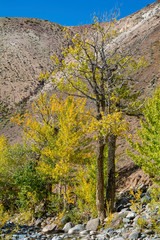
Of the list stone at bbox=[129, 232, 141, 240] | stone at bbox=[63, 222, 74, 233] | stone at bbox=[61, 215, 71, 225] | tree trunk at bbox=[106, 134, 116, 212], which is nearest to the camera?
stone at bbox=[129, 232, 141, 240]

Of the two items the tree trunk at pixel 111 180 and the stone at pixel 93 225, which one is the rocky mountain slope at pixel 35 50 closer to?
the tree trunk at pixel 111 180

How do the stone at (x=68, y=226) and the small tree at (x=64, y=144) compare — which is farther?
the small tree at (x=64, y=144)

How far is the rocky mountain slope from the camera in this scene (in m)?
33.2

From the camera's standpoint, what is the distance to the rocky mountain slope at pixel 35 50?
33250mm

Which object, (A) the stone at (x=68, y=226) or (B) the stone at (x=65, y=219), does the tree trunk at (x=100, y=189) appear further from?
(B) the stone at (x=65, y=219)

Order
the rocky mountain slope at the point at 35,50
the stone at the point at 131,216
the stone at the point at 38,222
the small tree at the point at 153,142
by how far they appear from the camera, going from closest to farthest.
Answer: the small tree at the point at 153,142, the stone at the point at 131,216, the stone at the point at 38,222, the rocky mountain slope at the point at 35,50

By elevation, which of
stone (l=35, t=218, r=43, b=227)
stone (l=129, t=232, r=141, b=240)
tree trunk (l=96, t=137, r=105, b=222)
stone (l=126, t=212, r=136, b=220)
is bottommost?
stone (l=35, t=218, r=43, b=227)

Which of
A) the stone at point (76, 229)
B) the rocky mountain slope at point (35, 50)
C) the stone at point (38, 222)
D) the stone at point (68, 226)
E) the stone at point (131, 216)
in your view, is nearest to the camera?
the stone at point (131, 216)

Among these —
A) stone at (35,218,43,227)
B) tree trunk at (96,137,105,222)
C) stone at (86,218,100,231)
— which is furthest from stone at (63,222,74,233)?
stone at (35,218,43,227)

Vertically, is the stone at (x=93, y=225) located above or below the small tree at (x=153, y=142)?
below

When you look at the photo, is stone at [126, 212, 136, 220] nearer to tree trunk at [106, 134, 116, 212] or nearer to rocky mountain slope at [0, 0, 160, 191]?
tree trunk at [106, 134, 116, 212]

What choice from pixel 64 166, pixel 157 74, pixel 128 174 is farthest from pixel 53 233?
pixel 157 74

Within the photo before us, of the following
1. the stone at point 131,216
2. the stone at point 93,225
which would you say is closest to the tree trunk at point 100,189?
the stone at point 93,225

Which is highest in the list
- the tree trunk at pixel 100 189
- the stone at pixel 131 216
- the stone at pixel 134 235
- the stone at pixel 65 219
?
the tree trunk at pixel 100 189
